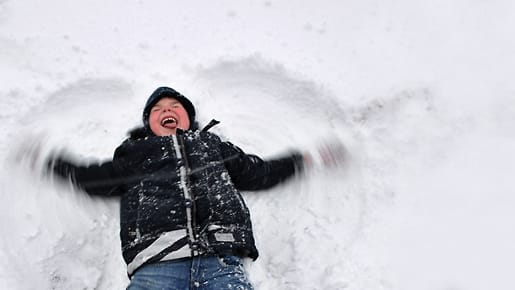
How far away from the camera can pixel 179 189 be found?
2555mm

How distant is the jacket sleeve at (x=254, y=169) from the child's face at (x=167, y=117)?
11.0 inches

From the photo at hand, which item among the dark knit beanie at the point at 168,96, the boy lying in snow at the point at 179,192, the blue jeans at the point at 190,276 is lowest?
the blue jeans at the point at 190,276

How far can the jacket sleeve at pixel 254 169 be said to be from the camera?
288cm

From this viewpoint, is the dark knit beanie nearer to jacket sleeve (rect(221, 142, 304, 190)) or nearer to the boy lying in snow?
the boy lying in snow

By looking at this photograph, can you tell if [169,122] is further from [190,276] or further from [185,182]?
[190,276]

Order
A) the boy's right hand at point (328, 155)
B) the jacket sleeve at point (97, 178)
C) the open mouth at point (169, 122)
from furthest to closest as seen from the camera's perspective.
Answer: the boy's right hand at point (328, 155) → the open mouth at point (169, 122) → the jacket sleeve at point (97, 178)

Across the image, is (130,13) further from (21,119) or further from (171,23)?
(21,119)

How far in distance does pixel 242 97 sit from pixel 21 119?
132 cm

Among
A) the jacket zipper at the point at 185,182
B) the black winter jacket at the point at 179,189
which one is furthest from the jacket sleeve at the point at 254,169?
the jacket zipper at the point at 185,182

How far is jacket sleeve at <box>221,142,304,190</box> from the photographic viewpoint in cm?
288

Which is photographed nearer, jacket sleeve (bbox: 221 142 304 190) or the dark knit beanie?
jacket sleeve (bbox: 221 142 304 190)

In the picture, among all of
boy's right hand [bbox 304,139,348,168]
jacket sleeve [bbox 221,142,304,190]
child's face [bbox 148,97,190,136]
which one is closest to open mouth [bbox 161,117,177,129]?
child's face [bbox 148,97,190,136]

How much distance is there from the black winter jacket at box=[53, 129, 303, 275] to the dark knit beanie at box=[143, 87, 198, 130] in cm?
14

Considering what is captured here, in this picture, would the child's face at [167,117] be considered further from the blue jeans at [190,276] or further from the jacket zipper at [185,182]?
the blue jeans at [190,276]
